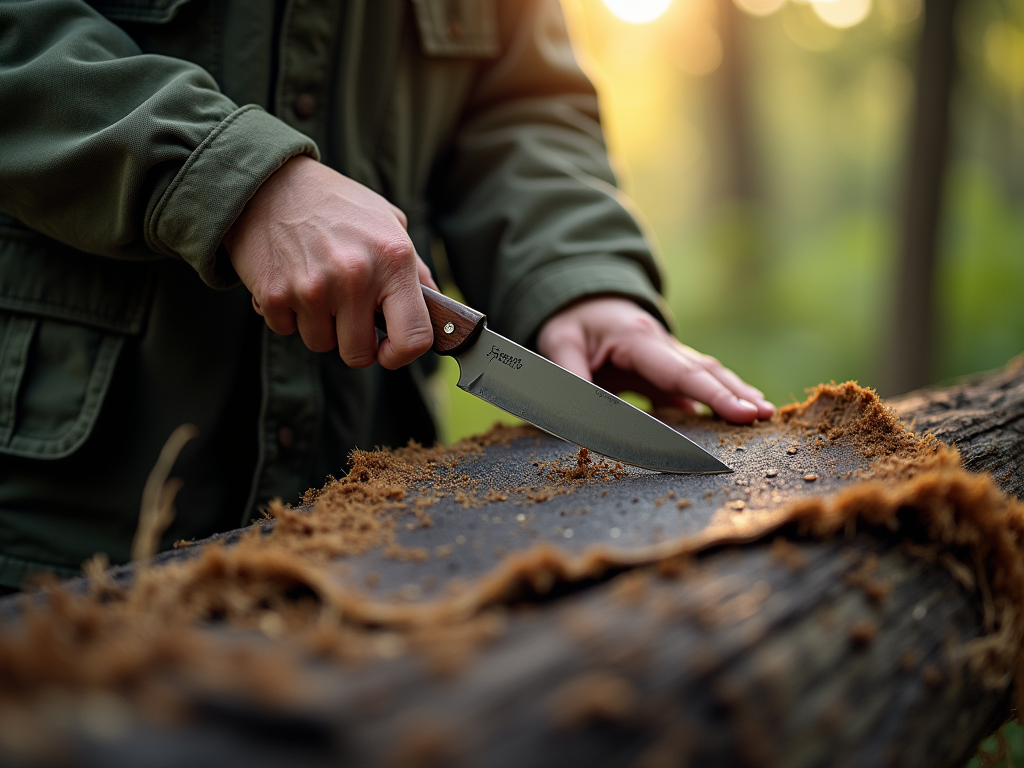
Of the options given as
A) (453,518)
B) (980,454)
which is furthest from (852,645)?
(980,454)

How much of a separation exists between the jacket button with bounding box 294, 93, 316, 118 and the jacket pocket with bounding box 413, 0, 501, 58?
44cm

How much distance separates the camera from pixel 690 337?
9.70 m

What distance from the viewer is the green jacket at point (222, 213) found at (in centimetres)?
143

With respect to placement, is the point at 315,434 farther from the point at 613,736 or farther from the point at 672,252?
the point at 672,252

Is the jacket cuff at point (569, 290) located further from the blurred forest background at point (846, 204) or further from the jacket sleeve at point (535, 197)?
the blurred forest background at point (846, 204)

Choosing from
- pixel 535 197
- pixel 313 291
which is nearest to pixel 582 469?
pixel 313 291

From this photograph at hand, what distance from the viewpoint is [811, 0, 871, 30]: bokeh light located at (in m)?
16.2

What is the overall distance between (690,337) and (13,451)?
9006 mm

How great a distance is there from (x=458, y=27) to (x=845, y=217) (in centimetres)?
1385

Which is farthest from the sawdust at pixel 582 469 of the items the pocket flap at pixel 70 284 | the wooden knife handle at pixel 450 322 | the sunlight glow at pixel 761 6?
the sunlight glow at pixel 761 6

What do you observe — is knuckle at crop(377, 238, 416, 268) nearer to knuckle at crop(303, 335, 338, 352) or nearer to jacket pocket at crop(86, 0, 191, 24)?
knuckle at crop(303, 335, 338, 352)

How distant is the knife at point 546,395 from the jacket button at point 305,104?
0.70 metres

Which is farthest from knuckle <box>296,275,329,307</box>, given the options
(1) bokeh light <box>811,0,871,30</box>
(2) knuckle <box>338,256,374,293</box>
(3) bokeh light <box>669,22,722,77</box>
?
(1) bokeh light <box>811,0,871,30</box>

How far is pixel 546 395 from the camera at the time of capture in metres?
1.57
